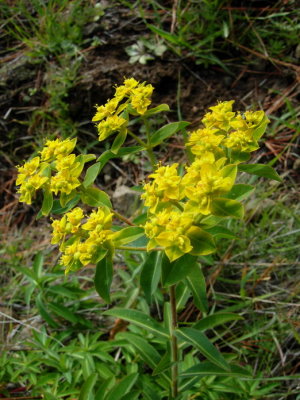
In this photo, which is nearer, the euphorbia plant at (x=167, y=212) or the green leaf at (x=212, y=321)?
the euphorbia plant at (x=167, y=212)

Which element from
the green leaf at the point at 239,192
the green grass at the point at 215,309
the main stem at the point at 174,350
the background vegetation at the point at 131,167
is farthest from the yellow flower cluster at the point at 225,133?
the background vegetation at the point at 131,167

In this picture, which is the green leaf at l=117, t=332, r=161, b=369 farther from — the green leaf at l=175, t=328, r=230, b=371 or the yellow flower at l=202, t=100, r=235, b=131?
the yellow flower at l=202, t=100, r=235, b=131

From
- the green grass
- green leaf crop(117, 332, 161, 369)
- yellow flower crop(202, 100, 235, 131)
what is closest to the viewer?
yellow flower crop(202, 100, 235, 131)

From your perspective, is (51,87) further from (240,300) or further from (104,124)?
(240,300)

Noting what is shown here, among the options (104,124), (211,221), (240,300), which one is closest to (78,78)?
(104,124)

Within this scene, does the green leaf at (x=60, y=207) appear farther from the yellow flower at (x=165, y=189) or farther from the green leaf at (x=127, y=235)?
the yellow flower at (x=165, y=189)

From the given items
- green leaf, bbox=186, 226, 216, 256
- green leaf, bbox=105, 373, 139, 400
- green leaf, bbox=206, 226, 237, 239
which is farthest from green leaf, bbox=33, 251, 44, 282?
green leaf, bbox=186, 226, 216, 256
